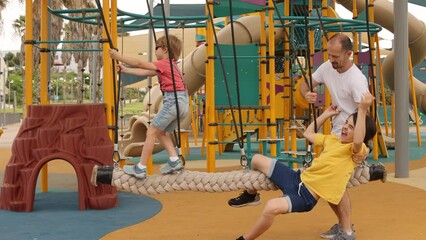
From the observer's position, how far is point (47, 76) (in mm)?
8438

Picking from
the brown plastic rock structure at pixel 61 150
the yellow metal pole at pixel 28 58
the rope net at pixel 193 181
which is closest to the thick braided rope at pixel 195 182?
the rope net at pixel 193 181

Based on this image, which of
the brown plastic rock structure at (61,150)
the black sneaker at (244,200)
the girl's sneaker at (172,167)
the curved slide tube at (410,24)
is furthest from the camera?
the curved slide tube at (410,24)

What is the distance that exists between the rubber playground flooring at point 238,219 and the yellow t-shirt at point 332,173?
2.43 feet

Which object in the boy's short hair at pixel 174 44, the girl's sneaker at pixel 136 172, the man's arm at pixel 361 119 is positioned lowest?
the girl's sneaker at pixel 136 172

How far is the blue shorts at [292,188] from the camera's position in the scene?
4594mm

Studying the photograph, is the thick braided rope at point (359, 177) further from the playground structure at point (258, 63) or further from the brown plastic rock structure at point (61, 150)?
the brown plastic rock structure at point (61, 150)

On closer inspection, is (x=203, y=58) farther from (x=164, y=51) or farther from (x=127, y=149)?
(x=164, y=51)

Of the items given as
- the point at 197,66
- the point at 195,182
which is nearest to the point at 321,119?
the point at 195,182

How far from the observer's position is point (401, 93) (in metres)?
9.30

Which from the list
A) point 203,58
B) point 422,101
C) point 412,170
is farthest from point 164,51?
point 422,101

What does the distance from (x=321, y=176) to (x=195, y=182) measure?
3.20ft

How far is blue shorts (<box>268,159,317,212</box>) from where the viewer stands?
4.59m

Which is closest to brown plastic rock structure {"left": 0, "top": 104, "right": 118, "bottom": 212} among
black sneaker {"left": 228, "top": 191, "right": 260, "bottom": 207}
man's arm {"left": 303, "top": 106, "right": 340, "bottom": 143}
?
black sneaker {"left": 228, "top": 191, "right": 260, "bottom": 207}

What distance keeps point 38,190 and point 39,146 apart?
1.68 meters
